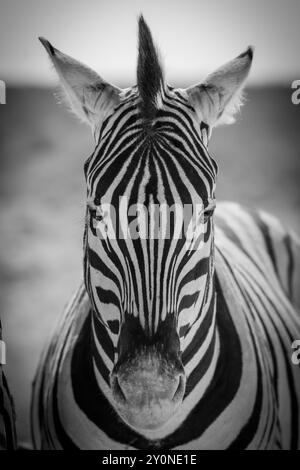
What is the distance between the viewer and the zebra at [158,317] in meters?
1.50

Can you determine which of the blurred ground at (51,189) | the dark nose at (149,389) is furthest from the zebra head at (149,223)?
the blurred ground at (51,189)

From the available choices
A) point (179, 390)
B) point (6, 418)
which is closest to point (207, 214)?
point (179, 390)

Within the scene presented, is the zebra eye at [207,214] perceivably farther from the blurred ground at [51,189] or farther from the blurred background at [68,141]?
the blurred ground at [51,189]

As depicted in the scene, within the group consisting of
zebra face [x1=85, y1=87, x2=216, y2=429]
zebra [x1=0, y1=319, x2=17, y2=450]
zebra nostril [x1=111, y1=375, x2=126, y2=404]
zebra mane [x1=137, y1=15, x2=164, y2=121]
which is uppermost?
zebra mane [x1=137, y1=15, x2=164, y2=121]

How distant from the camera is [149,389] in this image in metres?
1.43

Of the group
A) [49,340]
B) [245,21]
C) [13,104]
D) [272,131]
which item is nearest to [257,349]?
[49,340]

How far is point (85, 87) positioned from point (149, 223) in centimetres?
48

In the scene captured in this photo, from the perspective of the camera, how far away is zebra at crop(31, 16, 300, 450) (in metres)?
1.50

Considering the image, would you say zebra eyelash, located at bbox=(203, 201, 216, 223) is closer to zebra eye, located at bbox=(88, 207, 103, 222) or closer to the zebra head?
the zebra head

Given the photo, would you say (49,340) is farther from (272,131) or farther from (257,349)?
(272,131)

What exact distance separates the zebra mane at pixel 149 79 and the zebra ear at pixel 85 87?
15 cm

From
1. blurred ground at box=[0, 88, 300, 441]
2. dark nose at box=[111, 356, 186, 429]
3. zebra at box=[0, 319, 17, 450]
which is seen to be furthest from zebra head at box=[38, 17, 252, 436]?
blurred ground at box=[0, 88, 300, 441]

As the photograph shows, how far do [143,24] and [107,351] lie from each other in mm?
935

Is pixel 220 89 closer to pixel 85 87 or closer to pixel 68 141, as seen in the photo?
pixel 85 87
